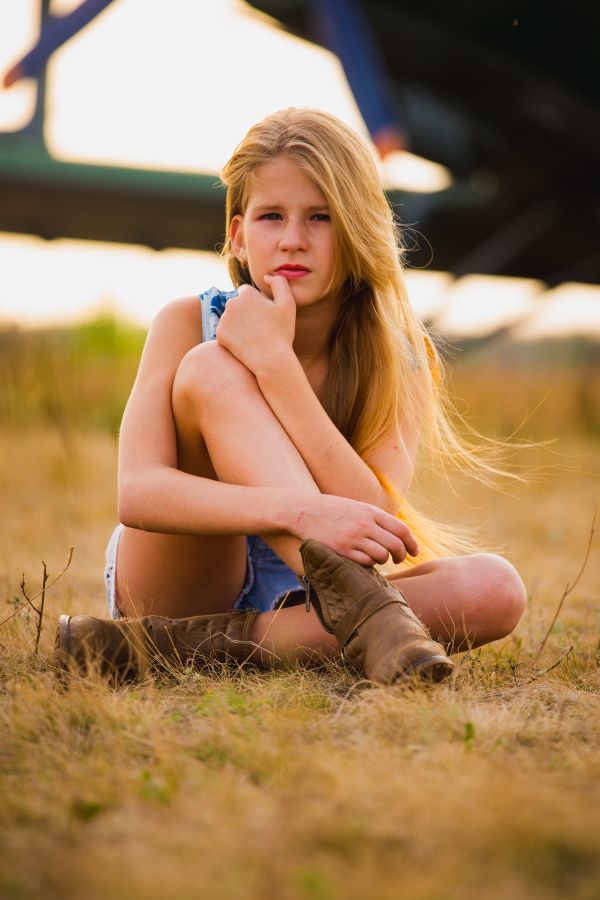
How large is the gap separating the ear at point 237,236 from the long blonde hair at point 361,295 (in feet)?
0.07

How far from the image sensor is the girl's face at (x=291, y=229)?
6.44ft

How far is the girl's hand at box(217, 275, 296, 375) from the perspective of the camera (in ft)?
6.05

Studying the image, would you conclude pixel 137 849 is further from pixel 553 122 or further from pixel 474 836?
Answer: pixel 553 122

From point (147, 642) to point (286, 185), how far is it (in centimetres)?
99

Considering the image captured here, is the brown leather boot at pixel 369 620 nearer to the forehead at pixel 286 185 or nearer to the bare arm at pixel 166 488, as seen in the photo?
the bare arm at pixel 166 488

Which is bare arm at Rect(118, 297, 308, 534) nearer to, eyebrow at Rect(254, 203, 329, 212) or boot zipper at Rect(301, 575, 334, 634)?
boot zipper at Rect(301, 575, 334, 634)

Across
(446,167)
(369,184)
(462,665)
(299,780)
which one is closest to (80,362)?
(446,167)

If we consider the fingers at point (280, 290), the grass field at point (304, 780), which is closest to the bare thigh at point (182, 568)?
the grass field at point (304, 780)

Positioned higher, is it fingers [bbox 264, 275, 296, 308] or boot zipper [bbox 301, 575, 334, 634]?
fingers [bbox 264, 275, 296, 308]

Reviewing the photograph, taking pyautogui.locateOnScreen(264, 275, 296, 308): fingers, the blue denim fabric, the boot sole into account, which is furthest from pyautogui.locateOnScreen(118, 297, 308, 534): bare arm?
the boot sole

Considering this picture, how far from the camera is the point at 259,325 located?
1.88 metres

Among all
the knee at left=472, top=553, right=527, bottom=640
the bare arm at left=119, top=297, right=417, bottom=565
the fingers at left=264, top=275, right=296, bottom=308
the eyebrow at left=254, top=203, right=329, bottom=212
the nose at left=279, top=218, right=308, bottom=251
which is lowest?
the knee at left=472, top=553, right=527, bottom=640

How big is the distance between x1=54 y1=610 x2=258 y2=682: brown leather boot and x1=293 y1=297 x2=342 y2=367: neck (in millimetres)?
653

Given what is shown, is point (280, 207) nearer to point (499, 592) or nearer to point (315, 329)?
point (315, 329)
